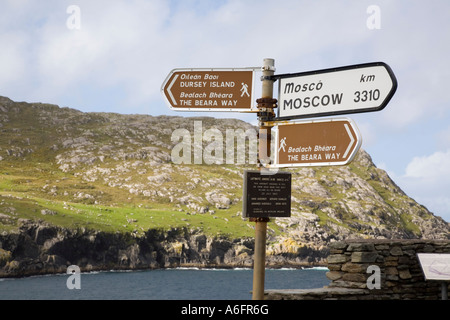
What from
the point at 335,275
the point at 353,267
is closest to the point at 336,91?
the point at 353,267

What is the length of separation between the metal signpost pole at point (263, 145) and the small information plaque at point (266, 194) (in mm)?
162

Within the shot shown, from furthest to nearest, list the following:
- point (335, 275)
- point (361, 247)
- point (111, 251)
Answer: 1. point (111, 251)
2. point (335, 275)
3. point (361, 247)

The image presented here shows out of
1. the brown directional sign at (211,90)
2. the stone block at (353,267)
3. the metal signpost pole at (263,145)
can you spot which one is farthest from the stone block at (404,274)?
the brown directional sign at (211,90)

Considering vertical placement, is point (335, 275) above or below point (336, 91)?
below

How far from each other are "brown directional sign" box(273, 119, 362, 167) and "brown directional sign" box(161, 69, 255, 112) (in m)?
0.96

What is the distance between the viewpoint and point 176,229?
189500mm

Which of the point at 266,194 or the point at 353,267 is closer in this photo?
the point at 266,194

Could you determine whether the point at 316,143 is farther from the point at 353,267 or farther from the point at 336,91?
the point at 353,267

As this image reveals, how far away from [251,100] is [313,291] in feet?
21.9

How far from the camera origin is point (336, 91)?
7688 mm

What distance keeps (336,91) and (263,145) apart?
1571 millimetres

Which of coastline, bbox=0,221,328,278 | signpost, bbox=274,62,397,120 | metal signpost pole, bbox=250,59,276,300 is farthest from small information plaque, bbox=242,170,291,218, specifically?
coastline, bbox=0,221,328,278
